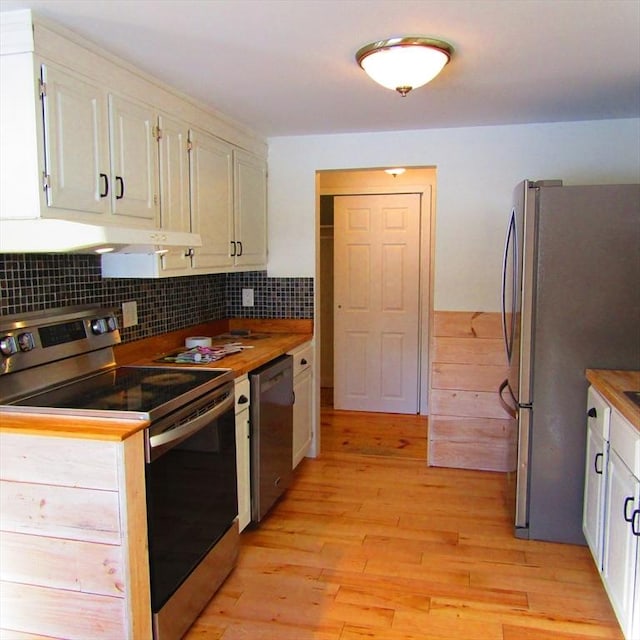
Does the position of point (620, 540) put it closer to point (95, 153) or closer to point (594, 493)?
point (594, 493)

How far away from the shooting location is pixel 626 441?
1.99 meters

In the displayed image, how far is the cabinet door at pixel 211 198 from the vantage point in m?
2.92

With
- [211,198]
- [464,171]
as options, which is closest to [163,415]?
[211,198]

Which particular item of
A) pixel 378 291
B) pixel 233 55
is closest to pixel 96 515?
pixel 233 55

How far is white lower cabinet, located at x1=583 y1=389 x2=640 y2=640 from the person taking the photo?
185 cm

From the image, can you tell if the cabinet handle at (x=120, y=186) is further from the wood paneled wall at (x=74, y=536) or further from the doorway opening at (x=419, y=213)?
the doorway opening at (x=419, y=213)

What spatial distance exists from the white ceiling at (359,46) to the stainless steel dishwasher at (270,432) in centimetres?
137

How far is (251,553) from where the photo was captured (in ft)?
8.98

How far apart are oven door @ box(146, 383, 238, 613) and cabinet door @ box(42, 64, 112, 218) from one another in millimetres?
827

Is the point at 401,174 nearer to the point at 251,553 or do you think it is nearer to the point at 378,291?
the point at 378,291

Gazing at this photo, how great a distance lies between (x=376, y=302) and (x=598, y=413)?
2.76 metres

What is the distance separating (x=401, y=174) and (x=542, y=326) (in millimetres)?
2500

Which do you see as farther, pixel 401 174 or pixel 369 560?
pixel 401 174

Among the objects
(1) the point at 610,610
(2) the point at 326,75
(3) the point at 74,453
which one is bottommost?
(1) the point at 610,610
